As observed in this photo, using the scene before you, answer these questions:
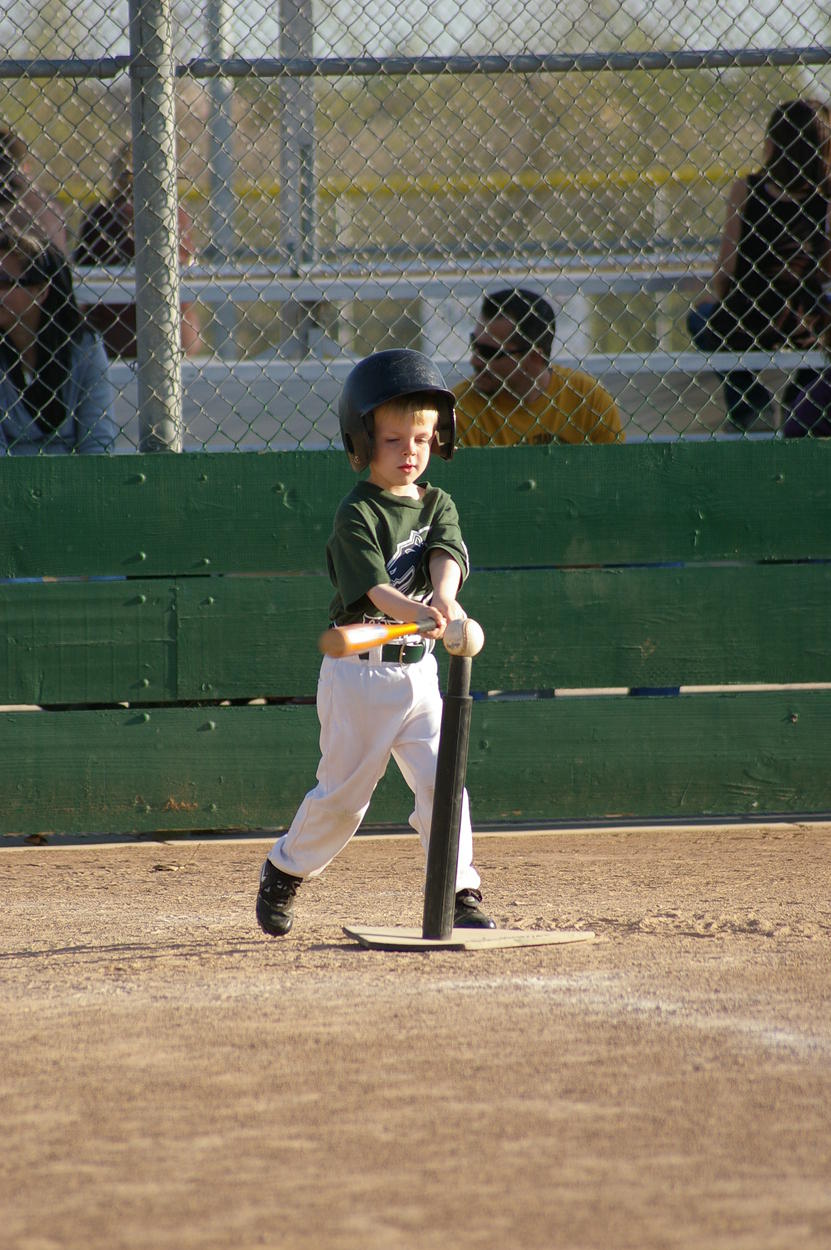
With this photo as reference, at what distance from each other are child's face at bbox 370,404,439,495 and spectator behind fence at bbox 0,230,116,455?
80.3 inches

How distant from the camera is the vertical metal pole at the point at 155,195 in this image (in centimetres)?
507

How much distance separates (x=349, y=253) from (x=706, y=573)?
363cm

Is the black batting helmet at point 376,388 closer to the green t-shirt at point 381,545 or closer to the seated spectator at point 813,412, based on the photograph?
the green t-shirt at point 381,545

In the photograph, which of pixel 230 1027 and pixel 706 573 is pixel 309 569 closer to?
pixel 706 573

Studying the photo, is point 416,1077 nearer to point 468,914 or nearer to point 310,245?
point 468,914

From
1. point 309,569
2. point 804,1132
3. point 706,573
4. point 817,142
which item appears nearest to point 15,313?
point 309,569

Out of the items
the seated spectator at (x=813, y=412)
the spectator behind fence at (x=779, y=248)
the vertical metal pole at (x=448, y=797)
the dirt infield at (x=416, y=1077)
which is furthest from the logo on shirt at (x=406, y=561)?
the seated spectator at (x=813, y=412)

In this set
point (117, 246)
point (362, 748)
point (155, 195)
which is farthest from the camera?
point (117, 246)

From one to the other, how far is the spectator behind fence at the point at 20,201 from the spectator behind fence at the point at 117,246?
0.20 metres

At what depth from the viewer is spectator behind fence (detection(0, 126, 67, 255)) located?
17.5ft

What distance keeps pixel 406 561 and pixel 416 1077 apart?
134 cm

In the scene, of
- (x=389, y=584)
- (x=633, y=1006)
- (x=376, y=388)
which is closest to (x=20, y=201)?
(x=376, y=388)

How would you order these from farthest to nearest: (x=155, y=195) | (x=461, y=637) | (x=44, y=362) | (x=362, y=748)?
(x=44, y=362) → (x=155, y=195) → (x=362, y=748) → (x=461, y=637)

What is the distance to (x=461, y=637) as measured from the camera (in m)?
3.34
